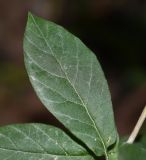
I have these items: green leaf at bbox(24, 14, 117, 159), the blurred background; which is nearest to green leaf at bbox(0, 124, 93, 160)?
green leaf at bbox(24, 14, 117, 159)

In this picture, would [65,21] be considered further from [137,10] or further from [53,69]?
[53,69]

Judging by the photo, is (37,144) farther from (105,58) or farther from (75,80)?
(105,58)

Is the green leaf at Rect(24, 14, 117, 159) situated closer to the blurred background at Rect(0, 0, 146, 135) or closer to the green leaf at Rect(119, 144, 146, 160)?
A: the green leaf at Rect(119, 144, 146, 160)

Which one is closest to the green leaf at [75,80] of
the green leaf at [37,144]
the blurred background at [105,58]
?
the green leaf at [37,144]

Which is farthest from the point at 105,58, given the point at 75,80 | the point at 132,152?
the point at 132,152

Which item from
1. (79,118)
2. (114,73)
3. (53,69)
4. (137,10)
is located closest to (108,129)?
(79,118)

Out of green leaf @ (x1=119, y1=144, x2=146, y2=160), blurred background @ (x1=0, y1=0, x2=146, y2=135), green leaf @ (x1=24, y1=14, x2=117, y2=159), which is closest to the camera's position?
green leaf @ (x1=119, y1=144, x2=146, y2=160)
